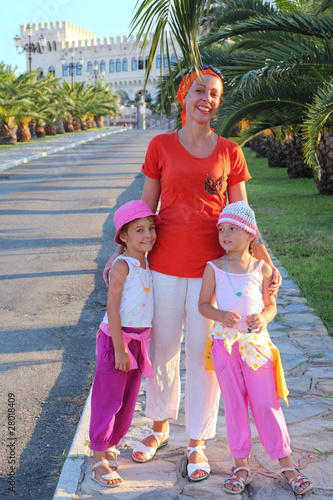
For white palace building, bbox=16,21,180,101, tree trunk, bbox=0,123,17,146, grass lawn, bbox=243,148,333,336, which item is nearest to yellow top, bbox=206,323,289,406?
grass lawn, bbox=243,148,333,336

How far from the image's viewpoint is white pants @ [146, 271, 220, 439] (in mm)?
2822

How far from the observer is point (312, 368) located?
4191 millimetres

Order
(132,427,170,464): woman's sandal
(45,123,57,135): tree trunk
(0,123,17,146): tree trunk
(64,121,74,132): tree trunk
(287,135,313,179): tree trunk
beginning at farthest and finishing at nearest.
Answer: (64,121,74,132): tree trunk → (45,123,57,135): tree trunk → (0,123,17,146): tree trunk → (287,135,313,179): tree trunk → (132,427,170,464): woman's sandal

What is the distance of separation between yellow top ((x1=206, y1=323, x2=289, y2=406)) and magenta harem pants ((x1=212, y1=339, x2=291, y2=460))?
0.08 ft

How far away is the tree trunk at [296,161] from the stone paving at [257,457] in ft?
41.8

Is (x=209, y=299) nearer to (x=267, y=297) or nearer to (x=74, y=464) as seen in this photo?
(x=267, y=297)

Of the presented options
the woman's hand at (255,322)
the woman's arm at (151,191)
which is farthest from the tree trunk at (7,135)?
the woman's hand at (255,322)

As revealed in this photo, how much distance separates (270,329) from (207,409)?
237 centimetres

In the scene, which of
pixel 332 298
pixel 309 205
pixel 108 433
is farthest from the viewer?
pixel 309 205

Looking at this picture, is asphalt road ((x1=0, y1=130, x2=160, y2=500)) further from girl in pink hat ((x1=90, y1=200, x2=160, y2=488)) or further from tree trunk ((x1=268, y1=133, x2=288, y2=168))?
tree trunk ((x1=268, y1=133, x2=288, y2=168))

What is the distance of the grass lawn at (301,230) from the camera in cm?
633

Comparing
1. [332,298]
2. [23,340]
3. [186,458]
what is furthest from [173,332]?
[332,298]

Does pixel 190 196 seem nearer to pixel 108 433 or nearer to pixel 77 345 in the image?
pixel 108 433

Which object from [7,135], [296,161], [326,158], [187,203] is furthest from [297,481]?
[7,135]
